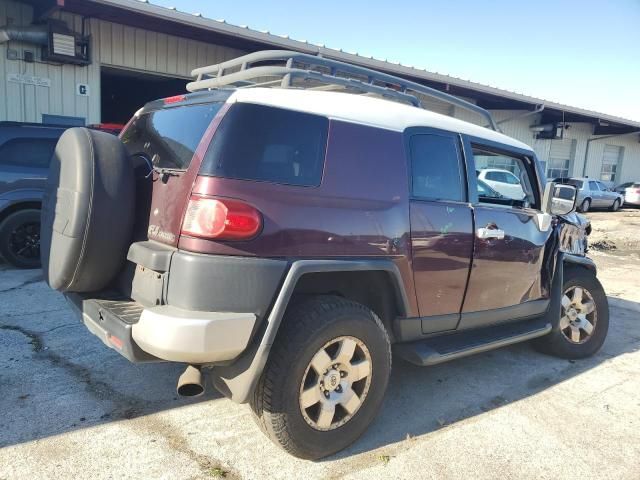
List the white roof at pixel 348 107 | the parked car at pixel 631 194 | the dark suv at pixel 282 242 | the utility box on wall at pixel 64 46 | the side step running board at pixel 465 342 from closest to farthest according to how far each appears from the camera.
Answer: the dark suv at pixel 282 242
the white roof at pixel 348 107
the side step running board at pixel 465 342
the utility box on wall at pixel 64 46
the parked car at pixel 631 194

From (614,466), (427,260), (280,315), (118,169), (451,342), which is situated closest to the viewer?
(280,315)

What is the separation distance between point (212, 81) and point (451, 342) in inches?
98.3

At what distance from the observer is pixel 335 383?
281 centimetres

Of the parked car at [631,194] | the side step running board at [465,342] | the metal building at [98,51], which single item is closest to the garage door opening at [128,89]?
the metal building at [98,51]

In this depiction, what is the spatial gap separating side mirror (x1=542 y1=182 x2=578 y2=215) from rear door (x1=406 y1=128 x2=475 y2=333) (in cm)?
112

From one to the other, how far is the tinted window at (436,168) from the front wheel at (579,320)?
183 cm

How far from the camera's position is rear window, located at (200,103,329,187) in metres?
2.49

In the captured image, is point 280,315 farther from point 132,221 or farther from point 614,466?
point 614,466

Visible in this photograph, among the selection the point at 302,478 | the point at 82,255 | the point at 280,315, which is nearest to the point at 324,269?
the point at 280,315

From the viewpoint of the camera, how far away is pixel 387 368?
118 inches

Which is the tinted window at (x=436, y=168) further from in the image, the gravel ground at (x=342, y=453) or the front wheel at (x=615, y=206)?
the front wheel at (x=615, y=206)

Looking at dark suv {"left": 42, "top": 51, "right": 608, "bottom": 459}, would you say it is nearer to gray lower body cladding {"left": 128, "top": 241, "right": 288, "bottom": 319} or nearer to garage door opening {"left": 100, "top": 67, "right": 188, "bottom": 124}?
gray lower body cladding {"left": 128, "top": 241, "right": 288, "bottom": 319}

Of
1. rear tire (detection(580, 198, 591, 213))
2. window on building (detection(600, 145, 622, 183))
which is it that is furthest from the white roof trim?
window on building (detection(600, 145, 622, 183))

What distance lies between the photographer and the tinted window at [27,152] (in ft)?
21.8
